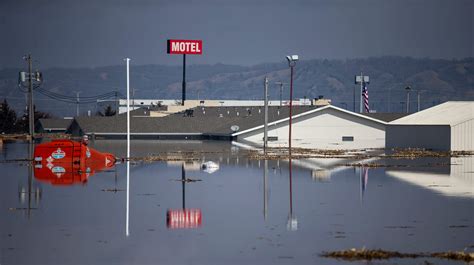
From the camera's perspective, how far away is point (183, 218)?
25078 millimetres

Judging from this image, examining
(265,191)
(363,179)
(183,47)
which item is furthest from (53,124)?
(265,191)

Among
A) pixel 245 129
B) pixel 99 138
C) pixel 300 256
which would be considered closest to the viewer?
pixel 300 256

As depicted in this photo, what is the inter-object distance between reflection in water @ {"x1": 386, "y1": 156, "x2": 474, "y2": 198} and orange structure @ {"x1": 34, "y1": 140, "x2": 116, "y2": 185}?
11924mm

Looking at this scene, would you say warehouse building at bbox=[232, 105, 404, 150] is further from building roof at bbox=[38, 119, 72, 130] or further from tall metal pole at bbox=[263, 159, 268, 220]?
building roof at bbox=[38, 119, 72, 130]

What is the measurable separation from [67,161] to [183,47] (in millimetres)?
101762

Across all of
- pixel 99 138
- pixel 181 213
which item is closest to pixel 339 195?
pixel 181 213

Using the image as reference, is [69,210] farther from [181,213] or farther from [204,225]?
[204,225]

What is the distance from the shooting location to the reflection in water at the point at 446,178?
33.5 m

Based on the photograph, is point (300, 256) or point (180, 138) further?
point (180, 138)

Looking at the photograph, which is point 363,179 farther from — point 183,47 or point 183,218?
point 183,47

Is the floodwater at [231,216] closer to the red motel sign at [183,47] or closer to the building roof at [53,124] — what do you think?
the red motel sign at [183,47]

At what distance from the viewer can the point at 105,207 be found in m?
27.8

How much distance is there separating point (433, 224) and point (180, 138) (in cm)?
8592

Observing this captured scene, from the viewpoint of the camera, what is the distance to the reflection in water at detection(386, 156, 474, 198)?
33.5 meters
